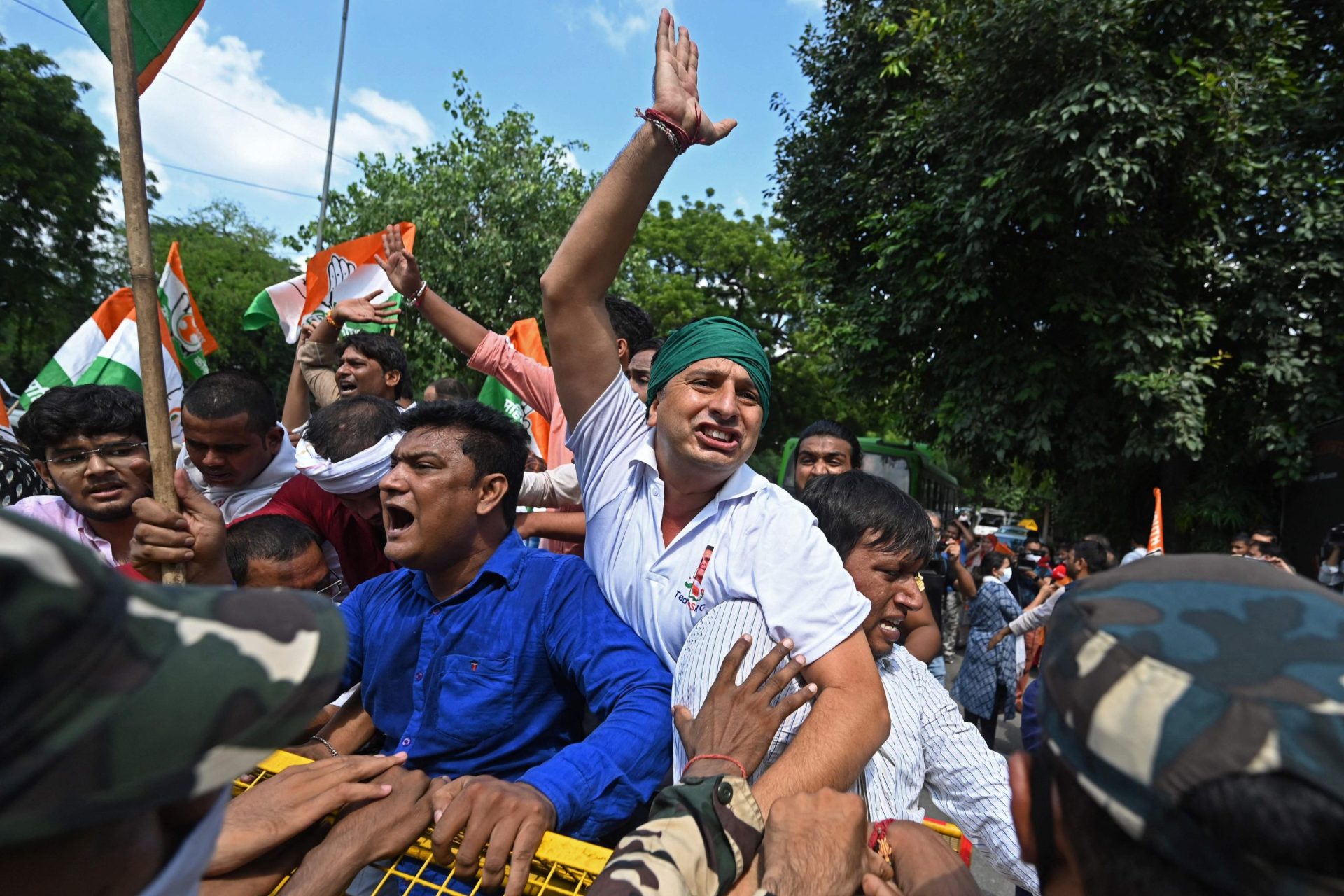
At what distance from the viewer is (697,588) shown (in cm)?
187

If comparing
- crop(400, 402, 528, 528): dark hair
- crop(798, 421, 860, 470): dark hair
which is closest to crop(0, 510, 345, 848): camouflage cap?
crop(400, 402, 528, 528): dark hair

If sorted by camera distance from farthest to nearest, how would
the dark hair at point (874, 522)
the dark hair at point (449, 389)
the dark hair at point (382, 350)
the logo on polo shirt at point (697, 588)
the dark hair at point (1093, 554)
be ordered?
the dark hair at point (1093, 554)
the dark hair at point (449, 389)
the dark hair at point (382, 350)
the dark hair at point (874, 522)
the logo on polo shirt at point (697, 588)

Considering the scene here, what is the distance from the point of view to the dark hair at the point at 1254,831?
70 cm

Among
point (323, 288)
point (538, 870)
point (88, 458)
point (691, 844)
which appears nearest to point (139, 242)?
point (88, 458)

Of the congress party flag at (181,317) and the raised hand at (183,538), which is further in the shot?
the congress party flag at (181,317)

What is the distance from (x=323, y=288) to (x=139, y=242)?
429cm

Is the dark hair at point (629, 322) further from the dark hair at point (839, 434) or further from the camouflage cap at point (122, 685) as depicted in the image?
the camouflage cap at point (122, 685)

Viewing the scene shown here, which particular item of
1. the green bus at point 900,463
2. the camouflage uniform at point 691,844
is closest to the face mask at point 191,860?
the camouflage uniform at point 691,844

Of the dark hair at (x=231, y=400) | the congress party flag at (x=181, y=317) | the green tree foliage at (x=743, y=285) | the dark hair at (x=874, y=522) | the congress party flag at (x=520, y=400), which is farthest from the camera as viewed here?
the green tree foliage at (x=743, y=285)

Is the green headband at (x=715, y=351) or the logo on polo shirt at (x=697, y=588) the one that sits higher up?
the green headband at (x=715, y=351)

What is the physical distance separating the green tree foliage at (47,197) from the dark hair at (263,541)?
2144 centimetres

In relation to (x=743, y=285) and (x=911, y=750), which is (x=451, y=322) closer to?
(x=911, y=750)

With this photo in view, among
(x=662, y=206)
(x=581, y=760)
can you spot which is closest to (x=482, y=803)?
(x=581, y=760)

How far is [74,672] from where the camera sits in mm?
597
